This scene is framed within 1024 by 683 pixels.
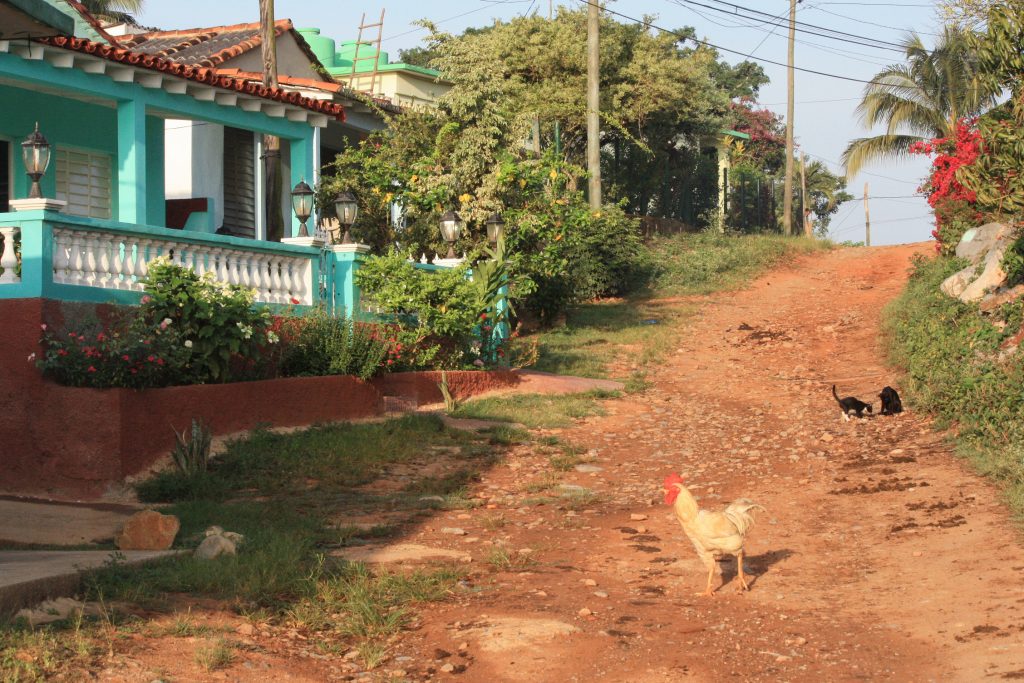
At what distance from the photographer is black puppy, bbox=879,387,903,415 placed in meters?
13.7

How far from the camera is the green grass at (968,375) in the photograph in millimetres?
10617

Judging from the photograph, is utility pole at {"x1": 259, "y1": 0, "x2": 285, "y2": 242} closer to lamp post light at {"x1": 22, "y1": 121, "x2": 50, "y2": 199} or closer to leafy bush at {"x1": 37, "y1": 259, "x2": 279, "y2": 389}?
lamp post light at {"x1": 22, "y1": 121, "x2": 50, "y2": 199}

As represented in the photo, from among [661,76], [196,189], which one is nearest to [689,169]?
[661,76]

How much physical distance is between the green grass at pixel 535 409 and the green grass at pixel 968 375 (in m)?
3.96

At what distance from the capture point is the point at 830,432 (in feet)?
43.9

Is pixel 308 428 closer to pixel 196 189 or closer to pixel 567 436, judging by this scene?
pixel 567 436

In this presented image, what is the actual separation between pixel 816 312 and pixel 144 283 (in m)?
15.3

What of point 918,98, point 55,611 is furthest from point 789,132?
point 55,611

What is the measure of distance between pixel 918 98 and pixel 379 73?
13.8 meters

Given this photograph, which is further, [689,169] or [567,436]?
[689,169]

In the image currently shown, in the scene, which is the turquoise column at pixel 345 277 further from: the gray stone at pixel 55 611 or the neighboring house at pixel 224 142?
the gray stone at pixel 55 611

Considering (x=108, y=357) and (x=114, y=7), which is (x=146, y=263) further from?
(x=114, y=7)

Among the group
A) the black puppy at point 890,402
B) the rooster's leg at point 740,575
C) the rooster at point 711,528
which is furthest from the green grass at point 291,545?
the black puppy at point 890,402

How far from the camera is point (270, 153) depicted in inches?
684
